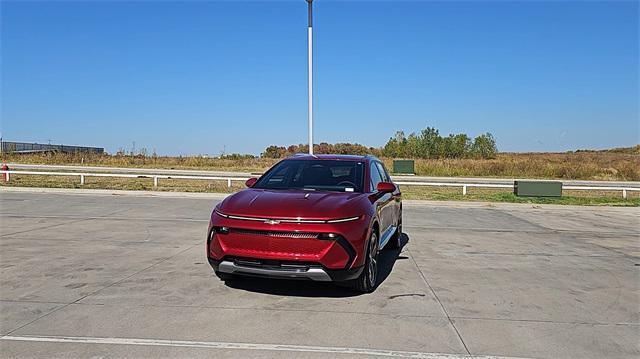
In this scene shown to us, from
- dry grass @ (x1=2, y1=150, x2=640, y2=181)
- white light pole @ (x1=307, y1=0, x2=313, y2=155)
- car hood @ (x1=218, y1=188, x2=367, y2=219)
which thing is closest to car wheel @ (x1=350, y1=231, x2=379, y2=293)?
car hood @ (x1=218, y1=188, x2=367, y2=219)

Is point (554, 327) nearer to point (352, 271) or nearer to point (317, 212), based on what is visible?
point (352, 271)

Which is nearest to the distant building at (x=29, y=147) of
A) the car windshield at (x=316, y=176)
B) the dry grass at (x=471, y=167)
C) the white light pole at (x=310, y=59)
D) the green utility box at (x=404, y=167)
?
the dry grass at (x=471, y=167)

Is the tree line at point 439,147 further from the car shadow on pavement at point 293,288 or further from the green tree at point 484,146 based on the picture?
the car shadow on pavement at point 293,288

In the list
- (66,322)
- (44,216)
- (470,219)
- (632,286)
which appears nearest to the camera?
(66,322)

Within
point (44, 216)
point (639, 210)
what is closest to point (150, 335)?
point (44, 216)

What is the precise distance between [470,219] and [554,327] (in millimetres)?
9347

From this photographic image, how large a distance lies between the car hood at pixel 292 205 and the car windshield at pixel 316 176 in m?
0.45

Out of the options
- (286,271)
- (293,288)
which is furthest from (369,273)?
(286,271)

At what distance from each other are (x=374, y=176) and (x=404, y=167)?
33.5 meters

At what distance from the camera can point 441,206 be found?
57.6 ft

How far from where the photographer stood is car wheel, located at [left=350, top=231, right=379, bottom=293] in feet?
18.8

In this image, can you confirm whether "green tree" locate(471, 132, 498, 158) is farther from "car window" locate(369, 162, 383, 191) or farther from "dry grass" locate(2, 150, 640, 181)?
"car window" locate(369, 162, 383, 191)

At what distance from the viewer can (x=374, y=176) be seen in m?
7.33

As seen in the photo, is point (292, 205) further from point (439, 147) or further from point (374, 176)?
point (439, 147)
